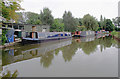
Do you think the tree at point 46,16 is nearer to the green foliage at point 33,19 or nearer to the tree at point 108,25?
the green foliage at point 33,19

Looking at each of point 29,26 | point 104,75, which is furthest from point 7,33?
point 104,75

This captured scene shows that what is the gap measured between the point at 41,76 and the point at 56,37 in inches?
522

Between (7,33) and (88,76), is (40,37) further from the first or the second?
(88,76)

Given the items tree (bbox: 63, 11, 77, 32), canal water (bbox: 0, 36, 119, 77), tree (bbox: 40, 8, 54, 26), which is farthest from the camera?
tree (bbox: 63, 11, 77, 32)

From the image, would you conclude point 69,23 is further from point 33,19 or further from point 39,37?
point 39,37

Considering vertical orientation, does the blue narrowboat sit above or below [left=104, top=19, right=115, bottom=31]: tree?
below

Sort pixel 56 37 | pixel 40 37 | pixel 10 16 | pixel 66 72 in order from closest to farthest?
pixel 66 72 → pixel 10 16 → pixel 40 37 → pixel 56 37

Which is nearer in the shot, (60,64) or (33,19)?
(60,64)

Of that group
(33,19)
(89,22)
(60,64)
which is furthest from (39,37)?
(89,22)

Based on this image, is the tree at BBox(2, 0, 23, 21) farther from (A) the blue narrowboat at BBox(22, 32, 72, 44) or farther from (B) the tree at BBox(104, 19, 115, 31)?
(B) the tree at BBox(104, 19, 115, 31)

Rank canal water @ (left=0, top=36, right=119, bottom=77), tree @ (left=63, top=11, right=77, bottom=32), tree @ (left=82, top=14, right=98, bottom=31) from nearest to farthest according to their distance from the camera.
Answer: canal water @ (left=0, top=36, right=119, bottom=77)
tree @ (left=63, top=11, right=77, bottom=32)
tree @ (left=82, top=14, right=98, bottom=31)

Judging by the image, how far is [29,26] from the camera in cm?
1786

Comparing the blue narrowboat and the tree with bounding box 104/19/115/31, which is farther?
the tree with bounding box 104/19/115/31

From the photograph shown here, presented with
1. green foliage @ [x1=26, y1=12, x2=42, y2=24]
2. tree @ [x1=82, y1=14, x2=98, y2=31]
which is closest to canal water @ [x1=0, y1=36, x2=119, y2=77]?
green foliage @ [x1=26, y1=12, x2=42, y2=24]
